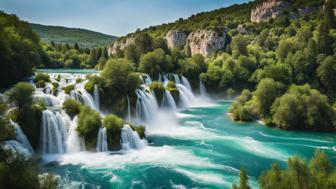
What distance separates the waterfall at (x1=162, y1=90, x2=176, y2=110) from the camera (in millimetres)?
54312

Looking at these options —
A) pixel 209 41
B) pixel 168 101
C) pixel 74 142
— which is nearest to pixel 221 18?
pixel 209 41

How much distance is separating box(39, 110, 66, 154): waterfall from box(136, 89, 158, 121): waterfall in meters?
15.7

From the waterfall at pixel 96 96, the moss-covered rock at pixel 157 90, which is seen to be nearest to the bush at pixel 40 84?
the waterfall at pixel 96 96

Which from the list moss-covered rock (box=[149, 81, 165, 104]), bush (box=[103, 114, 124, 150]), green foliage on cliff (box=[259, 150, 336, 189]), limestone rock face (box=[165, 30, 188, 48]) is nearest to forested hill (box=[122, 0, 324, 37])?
limestone rock face (box=[165, 30, 188, 48])

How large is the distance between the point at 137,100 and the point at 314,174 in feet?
112

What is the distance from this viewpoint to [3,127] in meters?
17.5

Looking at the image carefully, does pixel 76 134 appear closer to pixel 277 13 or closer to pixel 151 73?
pixel 151 73

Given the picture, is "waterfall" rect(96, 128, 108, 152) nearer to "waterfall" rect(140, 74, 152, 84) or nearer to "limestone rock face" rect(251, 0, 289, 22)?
"waterfall" rect(140, 74, 152, 84)

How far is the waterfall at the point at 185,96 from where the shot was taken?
2414 inches

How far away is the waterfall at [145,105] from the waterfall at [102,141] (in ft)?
45.5

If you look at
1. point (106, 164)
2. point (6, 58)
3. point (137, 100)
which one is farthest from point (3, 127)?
point (137, 100)

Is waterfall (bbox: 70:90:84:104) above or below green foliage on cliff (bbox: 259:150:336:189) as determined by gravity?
above

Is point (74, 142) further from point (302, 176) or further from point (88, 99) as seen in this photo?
point (302, 176)

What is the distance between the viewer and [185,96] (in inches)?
2486
